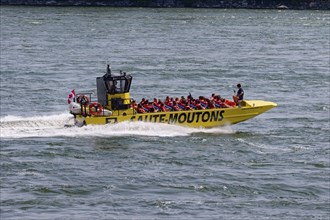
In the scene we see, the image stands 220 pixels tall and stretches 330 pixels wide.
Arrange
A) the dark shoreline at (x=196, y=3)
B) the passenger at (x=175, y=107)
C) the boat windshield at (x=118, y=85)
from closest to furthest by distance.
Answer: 1. the boat windshield at (x=118, y=85)
2. the passenger at (x=175, y=107)
3. the dark shoreline at (x=196, y=3)

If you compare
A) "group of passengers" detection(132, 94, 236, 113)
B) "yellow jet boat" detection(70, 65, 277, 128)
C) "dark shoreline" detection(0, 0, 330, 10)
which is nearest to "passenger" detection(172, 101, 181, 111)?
"group of passengers" detection(132, 94, 236, 113)

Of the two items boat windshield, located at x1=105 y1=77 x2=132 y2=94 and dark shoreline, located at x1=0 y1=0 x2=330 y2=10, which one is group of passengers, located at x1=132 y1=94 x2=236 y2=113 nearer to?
boat windshield, located at x1=105 y1=77 x2=132 y2=94

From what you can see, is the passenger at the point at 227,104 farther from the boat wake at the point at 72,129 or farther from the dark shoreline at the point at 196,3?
the dark shoreline at the point at 196,3

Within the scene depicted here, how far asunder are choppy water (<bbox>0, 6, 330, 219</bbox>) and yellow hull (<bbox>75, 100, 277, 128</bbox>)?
0.37 m

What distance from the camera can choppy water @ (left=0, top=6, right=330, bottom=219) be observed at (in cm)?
3553

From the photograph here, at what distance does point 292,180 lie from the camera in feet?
129

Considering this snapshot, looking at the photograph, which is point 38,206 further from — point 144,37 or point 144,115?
point 144,37

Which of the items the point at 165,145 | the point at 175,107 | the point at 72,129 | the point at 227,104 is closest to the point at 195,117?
the point at 175,107

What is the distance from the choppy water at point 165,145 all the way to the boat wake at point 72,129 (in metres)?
0.06

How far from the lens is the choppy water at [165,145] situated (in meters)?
35.5

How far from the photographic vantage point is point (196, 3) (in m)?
192

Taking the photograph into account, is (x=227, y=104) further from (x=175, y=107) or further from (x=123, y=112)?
(x=123, y=112)

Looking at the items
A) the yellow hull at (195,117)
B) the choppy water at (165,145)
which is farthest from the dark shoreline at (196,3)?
the yellow hull at (195,117)

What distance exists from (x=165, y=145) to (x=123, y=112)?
9.32 ft
